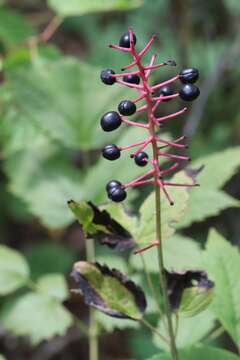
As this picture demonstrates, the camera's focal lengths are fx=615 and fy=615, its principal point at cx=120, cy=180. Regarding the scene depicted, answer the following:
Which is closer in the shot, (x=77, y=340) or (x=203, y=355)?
(x=203, y=355)

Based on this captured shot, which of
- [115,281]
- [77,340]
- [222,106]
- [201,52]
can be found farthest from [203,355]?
[201,52]

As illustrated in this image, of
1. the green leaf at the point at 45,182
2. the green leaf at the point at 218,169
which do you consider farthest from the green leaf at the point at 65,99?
the green leaf at the point at 218,169

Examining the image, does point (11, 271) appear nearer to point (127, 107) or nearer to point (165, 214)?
point (165, 214)

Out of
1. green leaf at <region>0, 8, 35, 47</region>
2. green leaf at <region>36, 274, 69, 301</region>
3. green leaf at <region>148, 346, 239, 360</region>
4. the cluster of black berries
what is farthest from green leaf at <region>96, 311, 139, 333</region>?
green leaf at <region>0, 8, 35, 47</region>

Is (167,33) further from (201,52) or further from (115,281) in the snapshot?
(115,281)

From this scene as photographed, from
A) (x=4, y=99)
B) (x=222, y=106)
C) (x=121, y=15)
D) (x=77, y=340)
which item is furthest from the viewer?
(x=121, y=15)

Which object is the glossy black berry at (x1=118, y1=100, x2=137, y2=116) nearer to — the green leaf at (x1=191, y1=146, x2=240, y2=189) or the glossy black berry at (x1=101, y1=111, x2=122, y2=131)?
the glossy black berry at (x1=101, y1=111, x2=122, y2=131)
